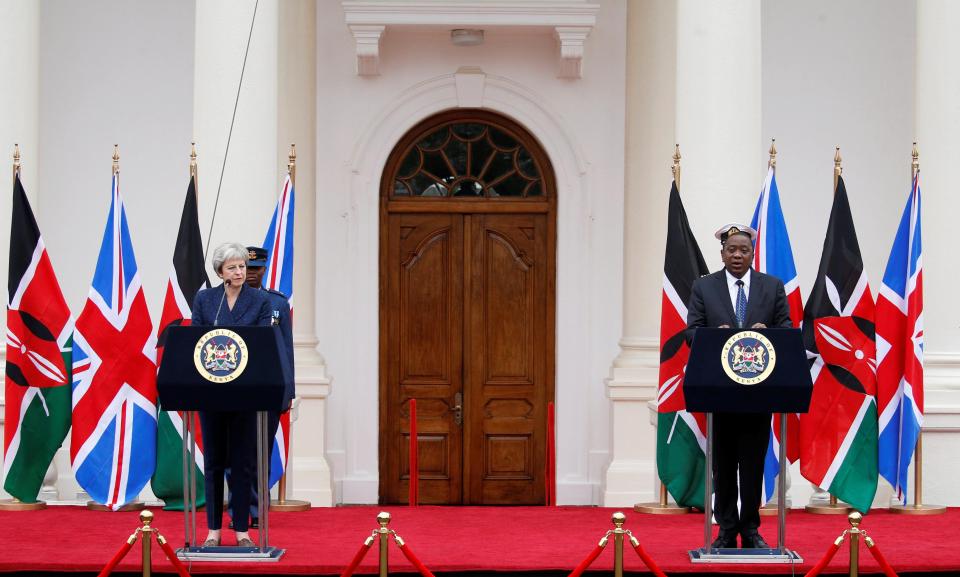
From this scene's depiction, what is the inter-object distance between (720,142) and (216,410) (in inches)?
189

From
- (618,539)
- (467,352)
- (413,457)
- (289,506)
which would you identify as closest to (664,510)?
(289,506)

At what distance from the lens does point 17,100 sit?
1126 centimetres

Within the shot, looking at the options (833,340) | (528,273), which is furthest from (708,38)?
(528,273)

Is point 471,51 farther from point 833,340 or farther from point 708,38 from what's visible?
point 833,340

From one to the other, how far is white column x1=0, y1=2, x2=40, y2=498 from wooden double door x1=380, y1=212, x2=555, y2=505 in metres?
3.47

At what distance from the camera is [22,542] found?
28.2 ft

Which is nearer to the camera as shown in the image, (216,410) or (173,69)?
(216,410)

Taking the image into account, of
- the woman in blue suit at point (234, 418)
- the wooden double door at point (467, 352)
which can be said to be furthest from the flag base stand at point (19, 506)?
the wooden double door at point (467, 352)

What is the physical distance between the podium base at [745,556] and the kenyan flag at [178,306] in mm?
3812

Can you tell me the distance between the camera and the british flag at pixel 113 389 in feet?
33.3

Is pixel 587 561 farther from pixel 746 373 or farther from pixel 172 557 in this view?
pixel 172 557

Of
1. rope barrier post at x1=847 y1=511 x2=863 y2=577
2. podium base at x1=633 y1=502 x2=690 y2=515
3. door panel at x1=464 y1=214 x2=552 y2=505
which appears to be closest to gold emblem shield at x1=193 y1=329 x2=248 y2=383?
rope barrier post at x1=847 y1=511 x2=863 y2=577

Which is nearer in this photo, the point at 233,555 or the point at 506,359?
the point at 233,555

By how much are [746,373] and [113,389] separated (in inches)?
183
